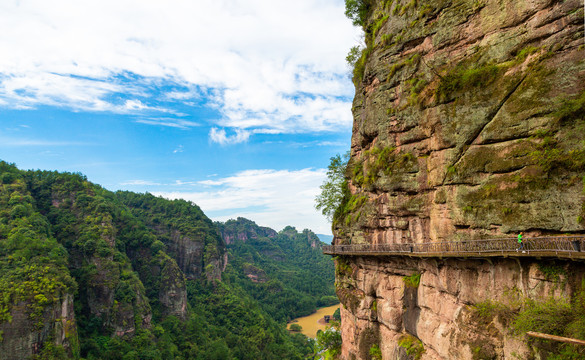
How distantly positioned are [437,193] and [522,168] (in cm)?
431

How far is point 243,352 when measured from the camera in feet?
215

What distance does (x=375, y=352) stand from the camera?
21188 millimetres

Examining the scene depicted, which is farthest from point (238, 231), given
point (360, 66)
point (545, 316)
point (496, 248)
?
point (545, 316)

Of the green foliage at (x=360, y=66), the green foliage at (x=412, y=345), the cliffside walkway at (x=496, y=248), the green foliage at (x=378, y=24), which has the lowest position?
the green foliage at (x=412, y=345)

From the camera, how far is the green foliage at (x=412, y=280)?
1850 centimetres

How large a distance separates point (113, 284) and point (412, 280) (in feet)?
173

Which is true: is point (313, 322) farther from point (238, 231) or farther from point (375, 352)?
point (375, 352)

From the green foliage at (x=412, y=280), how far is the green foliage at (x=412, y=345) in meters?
3.03

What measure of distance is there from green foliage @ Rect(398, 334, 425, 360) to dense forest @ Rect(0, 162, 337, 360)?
135 feet

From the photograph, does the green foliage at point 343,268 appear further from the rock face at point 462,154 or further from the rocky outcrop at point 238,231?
the rocky outcrop at point 238,231

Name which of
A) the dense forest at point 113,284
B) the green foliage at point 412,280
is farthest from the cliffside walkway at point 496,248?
the dense forest at point 113,284

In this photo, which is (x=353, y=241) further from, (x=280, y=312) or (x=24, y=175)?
(x=280, y=312)

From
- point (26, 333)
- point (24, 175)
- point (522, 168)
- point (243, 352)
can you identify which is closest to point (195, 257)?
point (243, 352)

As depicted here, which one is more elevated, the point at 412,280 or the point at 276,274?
the point at 412,280
